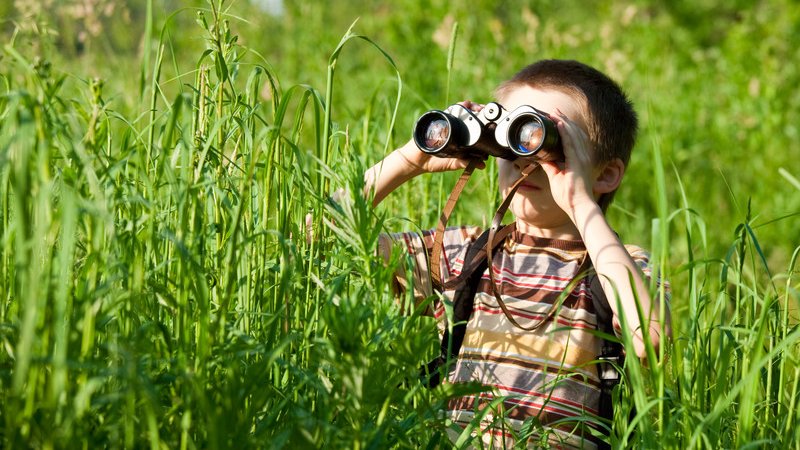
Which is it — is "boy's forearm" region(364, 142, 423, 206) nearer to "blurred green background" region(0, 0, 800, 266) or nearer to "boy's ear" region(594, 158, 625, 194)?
"boy's ear" region(594, 158, 625, 194)

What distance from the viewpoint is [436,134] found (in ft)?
6.01

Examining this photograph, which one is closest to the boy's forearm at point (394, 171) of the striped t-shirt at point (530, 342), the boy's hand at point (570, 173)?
the striped t-shirt at point (530, 342)

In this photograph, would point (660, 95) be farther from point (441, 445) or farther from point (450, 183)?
point (441, 445)

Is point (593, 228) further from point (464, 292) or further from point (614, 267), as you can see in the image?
point (464, 292)

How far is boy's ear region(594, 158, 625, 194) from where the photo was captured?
6.62ft

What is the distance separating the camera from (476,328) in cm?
187

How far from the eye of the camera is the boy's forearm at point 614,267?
167cm

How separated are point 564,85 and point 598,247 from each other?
1.42 ft

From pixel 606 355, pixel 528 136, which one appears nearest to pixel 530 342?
pixel 606 355

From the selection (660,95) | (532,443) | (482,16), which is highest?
(482,16)

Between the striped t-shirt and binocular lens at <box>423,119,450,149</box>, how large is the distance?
20cm

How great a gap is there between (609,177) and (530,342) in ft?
1.48

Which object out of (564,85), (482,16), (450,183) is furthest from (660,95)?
(564,85)

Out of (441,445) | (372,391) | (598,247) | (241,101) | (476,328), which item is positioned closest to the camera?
(372,391)
